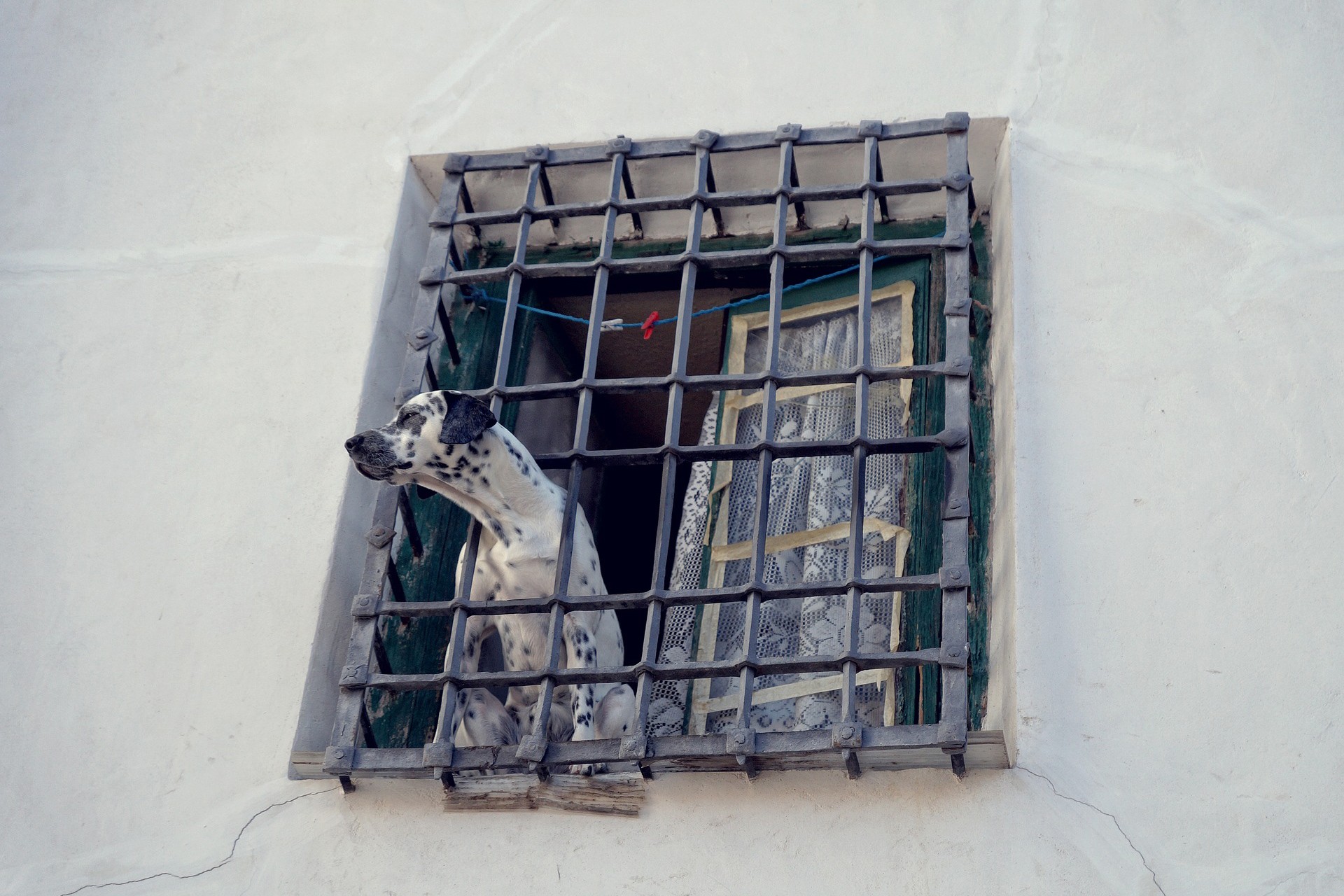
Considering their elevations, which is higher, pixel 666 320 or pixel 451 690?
pixel 666 320

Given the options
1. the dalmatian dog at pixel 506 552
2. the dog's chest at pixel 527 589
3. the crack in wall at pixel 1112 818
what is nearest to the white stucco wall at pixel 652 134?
the crack in wall at pixel 1112 818

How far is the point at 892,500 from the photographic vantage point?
354cm

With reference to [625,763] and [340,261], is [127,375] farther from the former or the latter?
[625,763]

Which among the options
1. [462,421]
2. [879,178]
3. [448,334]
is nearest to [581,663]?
[462,421]

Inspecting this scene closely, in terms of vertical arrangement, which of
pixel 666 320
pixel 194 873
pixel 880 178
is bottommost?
pixel 194 873

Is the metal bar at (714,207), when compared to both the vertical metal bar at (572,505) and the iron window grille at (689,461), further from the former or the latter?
the vertical metal bar at (572,505)

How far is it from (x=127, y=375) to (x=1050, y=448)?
84.0 inches

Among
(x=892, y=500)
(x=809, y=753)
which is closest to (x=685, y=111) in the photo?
(x=892, y=500)

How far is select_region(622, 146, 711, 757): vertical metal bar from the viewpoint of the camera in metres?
3.05

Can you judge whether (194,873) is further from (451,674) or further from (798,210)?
(798,210)

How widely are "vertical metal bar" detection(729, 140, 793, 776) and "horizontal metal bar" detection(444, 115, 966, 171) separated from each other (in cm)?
7

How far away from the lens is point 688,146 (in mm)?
3844

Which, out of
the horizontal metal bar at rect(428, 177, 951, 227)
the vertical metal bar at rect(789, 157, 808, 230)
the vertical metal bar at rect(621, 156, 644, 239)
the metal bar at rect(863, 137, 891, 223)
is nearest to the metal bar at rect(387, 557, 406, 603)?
the horizontal metal bar at rect(428, 177, 951, 227)

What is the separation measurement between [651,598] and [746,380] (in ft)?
1.79
